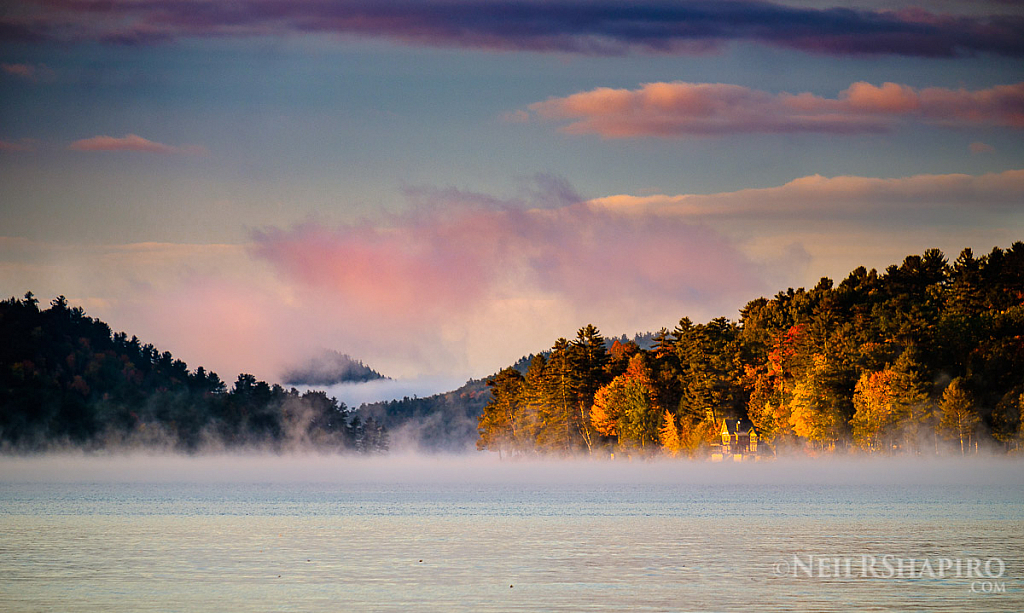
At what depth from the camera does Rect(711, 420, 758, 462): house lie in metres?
166

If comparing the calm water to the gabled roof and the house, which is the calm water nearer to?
the house

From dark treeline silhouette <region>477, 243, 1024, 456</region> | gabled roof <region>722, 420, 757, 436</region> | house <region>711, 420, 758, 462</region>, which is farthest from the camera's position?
gabled roof <region>722, 420, 757, 436</region>

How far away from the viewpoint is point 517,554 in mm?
48094

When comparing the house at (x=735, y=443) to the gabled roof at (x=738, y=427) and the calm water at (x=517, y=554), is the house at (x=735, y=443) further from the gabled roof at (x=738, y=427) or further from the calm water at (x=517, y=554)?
the calm water at (x=517, y=554)

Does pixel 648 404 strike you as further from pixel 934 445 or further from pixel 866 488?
pixel 866 488

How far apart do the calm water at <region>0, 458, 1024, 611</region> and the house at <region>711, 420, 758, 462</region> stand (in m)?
70.4

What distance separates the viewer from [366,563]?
45094 millimetres

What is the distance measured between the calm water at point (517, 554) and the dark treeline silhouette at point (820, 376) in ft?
143

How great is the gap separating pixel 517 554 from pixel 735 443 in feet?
Result: 408

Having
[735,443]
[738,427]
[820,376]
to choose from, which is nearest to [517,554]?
[820,376]

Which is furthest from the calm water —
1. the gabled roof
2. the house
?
the gabled roof

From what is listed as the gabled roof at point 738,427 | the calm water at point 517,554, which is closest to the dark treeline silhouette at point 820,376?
the gabled roof at point 738,427

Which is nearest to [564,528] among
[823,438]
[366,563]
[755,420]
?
[366,563]

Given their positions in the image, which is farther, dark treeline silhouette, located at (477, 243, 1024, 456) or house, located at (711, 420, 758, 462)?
house, located at (711, 420, 758, 462)
